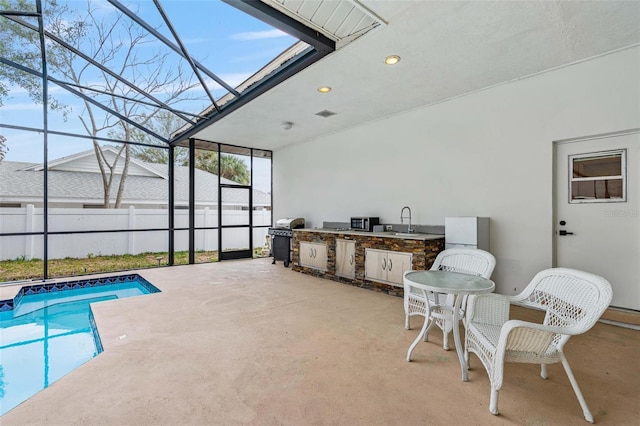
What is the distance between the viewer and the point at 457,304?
2240mm

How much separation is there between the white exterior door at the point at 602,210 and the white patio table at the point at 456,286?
2.14 metres

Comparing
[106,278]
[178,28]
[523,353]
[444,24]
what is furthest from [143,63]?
[523,353]

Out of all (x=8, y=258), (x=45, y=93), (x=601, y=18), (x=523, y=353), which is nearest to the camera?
(x=523, y=353)

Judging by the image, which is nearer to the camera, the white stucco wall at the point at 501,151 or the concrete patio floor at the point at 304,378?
the concrete patio floor at the point at 304,378

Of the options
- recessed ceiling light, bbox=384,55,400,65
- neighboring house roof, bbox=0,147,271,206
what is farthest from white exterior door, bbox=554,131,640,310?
neighboring house roof, bbox=0,147,271,206

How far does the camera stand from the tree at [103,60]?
477cm

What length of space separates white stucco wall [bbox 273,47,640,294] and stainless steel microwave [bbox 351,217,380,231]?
0.70 feet

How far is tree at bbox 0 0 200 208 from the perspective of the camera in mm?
4773

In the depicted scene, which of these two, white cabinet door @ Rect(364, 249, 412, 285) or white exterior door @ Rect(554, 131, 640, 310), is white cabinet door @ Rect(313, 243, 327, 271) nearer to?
white cabinet door @ Rect(364, 249, 412, 285)

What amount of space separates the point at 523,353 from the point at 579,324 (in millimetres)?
346

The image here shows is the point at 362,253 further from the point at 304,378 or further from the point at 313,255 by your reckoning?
the point at 304,378

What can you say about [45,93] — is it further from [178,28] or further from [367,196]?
[367,196]

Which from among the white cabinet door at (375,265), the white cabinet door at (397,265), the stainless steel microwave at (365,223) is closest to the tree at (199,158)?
the stainless steel microwave at (365,223)

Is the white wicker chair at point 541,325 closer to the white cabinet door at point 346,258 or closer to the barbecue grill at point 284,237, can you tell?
the white cabinet door at point 346,258
